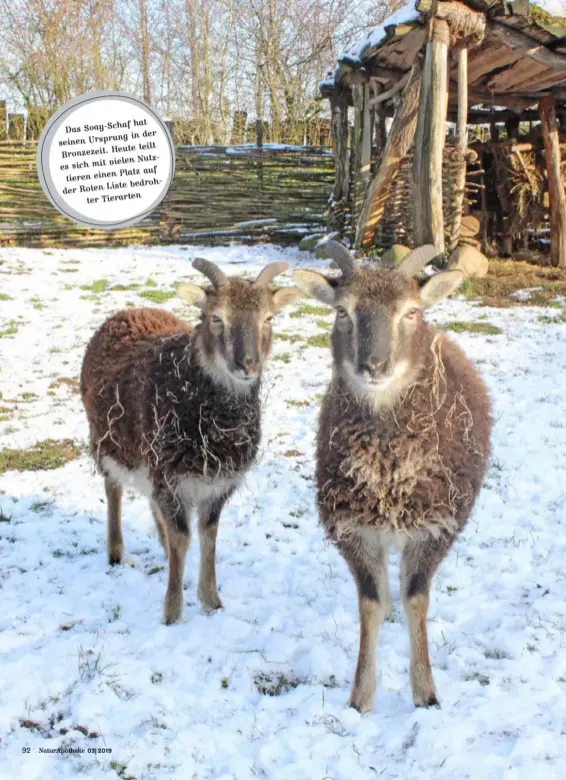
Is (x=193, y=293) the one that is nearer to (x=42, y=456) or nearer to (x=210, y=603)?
(x=210, y=603)

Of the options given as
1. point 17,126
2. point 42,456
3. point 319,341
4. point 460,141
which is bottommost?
point 42,456

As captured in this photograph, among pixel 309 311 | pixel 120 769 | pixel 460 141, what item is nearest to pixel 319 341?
pixel 309 311

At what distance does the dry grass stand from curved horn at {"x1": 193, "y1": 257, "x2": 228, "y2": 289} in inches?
279

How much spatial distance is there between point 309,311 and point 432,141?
308 centimetres

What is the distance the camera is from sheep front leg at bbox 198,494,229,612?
12.2 ft

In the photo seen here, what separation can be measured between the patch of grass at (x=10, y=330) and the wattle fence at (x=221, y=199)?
270 inches

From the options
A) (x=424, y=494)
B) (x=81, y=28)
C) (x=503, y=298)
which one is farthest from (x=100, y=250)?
(x=424, y=494)

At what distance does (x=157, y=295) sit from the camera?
32.8ft

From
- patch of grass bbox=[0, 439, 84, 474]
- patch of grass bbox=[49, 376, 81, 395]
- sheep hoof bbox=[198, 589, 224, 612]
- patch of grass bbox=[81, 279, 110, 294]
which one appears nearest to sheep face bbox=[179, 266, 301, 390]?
sheep hoof bbox=[198, 589, 224, 612]

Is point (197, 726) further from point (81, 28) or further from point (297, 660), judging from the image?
point (81, 28)

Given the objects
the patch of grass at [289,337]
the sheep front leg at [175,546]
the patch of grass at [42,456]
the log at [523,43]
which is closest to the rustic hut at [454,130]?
the log at [523,43]

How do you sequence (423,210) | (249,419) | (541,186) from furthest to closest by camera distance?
(541,186), (423,210), (249,419)

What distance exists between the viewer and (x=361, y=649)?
2957 millimetres

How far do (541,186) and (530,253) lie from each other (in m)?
1.28
